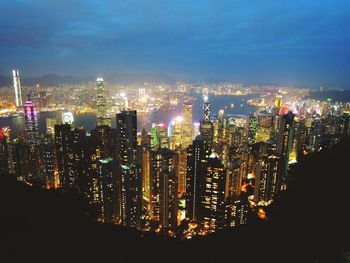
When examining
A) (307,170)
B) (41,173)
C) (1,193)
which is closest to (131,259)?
(1,193)

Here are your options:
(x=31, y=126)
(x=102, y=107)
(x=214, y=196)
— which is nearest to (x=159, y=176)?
(x=214, y=196)

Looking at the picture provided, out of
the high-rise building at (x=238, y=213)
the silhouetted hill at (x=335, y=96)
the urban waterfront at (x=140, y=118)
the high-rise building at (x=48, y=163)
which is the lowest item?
the high-rise building at (x=238, y=213)

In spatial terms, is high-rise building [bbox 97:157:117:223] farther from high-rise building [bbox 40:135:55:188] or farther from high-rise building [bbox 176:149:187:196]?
high-rise building [bbox 40:135:55:188]

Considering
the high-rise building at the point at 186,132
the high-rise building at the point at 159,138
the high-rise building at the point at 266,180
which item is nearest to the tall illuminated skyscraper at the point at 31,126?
the high-rise building at the point at 159,138

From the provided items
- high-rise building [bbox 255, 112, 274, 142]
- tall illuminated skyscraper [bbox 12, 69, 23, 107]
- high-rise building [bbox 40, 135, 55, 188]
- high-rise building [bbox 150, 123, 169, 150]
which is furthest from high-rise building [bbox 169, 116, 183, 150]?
tall illuminated skyscraper [bbox 12, 69, 23, 107]

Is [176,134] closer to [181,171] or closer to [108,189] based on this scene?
[181,171]

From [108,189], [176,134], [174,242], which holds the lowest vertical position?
[108,189]

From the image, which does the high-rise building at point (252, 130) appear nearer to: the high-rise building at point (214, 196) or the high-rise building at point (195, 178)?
the high-rise building at point (195, 178)

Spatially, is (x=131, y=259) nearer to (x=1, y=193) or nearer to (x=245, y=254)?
(x=245, y=254)

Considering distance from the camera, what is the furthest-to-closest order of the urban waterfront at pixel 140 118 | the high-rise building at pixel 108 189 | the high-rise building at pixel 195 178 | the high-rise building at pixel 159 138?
1. the urban waterfront at pixel 140 118
2. the high-rise building at pixel 159 138
3. the high-rise building at pixel 195 178
4. the high-rise building at pixel 108 189
